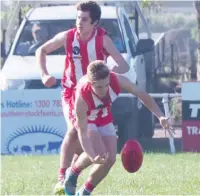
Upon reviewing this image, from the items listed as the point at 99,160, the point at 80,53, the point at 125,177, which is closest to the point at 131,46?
the point at 125,177

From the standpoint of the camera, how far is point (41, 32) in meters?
13.8

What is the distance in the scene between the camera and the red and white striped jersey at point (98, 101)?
7449 millimetres

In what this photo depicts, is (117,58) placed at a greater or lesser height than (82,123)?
greater

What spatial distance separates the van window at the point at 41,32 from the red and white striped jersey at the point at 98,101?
5.73 m

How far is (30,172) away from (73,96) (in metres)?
2.39

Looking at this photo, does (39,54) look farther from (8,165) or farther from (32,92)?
(32,92)

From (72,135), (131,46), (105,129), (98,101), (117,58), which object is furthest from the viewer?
(131,46)

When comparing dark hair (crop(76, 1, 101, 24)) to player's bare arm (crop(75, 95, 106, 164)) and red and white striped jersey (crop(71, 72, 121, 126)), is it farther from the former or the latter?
player's bare arm (crop(75, 95, 106, 164))

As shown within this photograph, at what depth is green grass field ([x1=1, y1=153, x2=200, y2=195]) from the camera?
8.44 meters

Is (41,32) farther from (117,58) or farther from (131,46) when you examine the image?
(117,58)

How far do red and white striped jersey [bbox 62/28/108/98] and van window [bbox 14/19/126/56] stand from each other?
5227 millimetres

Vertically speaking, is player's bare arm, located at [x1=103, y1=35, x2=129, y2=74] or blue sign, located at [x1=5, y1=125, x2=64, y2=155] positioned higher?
player's bare arm, located at [x1=103, y1=35, x2=129, y2=74]

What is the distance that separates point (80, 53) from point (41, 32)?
570 cm

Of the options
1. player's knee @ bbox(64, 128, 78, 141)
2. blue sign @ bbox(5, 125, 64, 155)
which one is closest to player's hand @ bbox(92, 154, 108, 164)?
player's knee @ bbox(64, 128, 78, 141)
